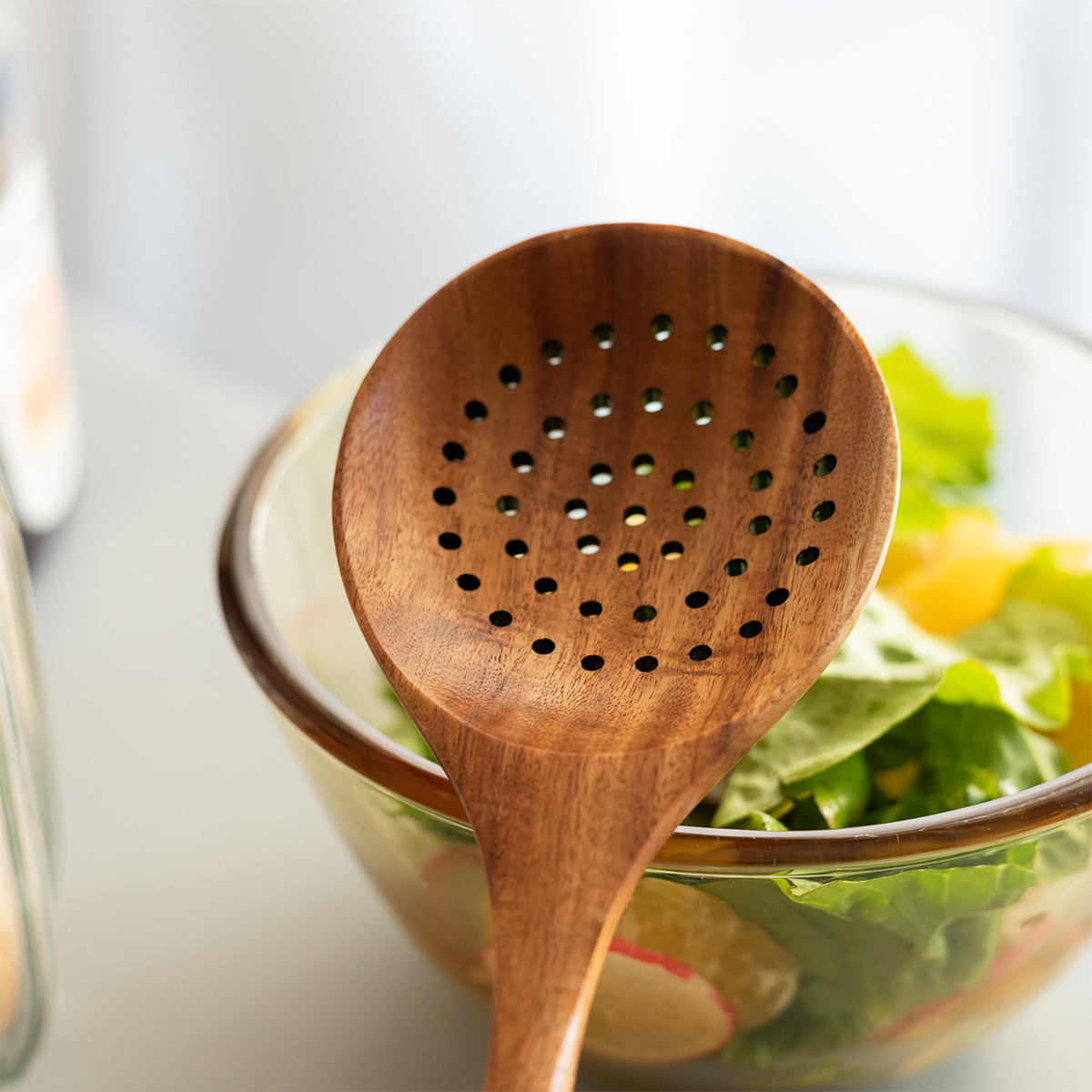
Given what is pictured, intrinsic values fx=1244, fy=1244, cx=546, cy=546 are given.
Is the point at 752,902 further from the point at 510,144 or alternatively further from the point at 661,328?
the point at 510,144

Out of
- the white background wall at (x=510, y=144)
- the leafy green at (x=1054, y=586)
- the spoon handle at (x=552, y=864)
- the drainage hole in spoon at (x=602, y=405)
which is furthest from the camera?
the white background wall at (x=510, y=144)

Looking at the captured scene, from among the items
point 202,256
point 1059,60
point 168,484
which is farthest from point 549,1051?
point 202,256

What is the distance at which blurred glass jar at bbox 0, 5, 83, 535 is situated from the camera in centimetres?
52

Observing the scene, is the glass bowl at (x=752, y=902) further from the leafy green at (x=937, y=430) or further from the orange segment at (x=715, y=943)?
the leafy green at (x=937, y=430)

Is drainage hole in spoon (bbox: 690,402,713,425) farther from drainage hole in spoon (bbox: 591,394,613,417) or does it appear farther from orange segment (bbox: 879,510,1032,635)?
orange segment (bbox: 879,510,1032,635)

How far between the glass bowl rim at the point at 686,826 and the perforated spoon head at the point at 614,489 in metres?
0.02

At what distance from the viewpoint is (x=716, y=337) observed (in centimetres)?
33

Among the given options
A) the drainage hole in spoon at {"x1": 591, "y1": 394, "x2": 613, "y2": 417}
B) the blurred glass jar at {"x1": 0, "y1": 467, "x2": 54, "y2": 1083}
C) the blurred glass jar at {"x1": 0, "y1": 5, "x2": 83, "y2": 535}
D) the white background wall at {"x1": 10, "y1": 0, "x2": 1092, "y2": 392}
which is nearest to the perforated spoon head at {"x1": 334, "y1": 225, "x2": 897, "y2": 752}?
the drainage hole in spoon at {"x1": 591, "y1": 394, "x2": 613, "y2": 417}

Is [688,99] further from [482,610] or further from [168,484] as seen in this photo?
[482,610]

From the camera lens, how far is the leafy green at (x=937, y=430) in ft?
1.78

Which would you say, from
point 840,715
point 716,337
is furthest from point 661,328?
point 840,715

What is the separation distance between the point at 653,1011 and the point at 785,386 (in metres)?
0.17

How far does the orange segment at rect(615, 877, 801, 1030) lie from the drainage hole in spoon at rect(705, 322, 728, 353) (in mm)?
137

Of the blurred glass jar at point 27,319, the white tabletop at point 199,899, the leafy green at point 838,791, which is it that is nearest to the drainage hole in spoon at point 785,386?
the leafy green at point 838,791
